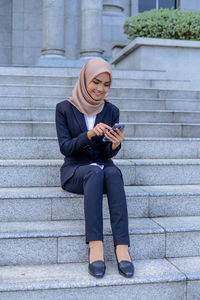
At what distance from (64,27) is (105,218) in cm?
758

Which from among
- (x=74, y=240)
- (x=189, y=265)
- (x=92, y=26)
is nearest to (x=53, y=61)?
(x=92, y=26)

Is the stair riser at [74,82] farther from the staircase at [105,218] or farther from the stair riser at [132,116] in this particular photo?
the stair riser at [132,116]

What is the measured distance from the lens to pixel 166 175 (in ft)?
Result: 13.8

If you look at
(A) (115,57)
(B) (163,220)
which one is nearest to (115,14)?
(A) (115,57)

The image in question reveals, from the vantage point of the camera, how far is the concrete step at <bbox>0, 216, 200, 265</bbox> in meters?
3.12

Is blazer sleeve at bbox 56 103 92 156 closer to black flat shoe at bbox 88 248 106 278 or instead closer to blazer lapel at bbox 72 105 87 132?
blazer lapel at bbox 72 105 87 132

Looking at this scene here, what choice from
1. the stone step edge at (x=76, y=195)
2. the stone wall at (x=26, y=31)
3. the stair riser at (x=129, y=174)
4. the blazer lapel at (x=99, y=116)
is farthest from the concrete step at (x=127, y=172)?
the stone wall at (x=26, y=31)

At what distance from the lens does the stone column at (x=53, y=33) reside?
348 inches

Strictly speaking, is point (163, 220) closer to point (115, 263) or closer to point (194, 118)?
point (115, 263)

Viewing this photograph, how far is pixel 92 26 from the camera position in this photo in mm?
8914

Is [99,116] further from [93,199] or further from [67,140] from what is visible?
[93,199]

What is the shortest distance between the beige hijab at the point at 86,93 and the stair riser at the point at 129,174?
738 mm

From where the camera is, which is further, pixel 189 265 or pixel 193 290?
pixel 189 265

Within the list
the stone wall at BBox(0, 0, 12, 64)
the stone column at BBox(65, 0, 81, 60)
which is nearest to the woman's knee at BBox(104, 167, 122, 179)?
the stone column at BBox(65, 0, 81, 60)
